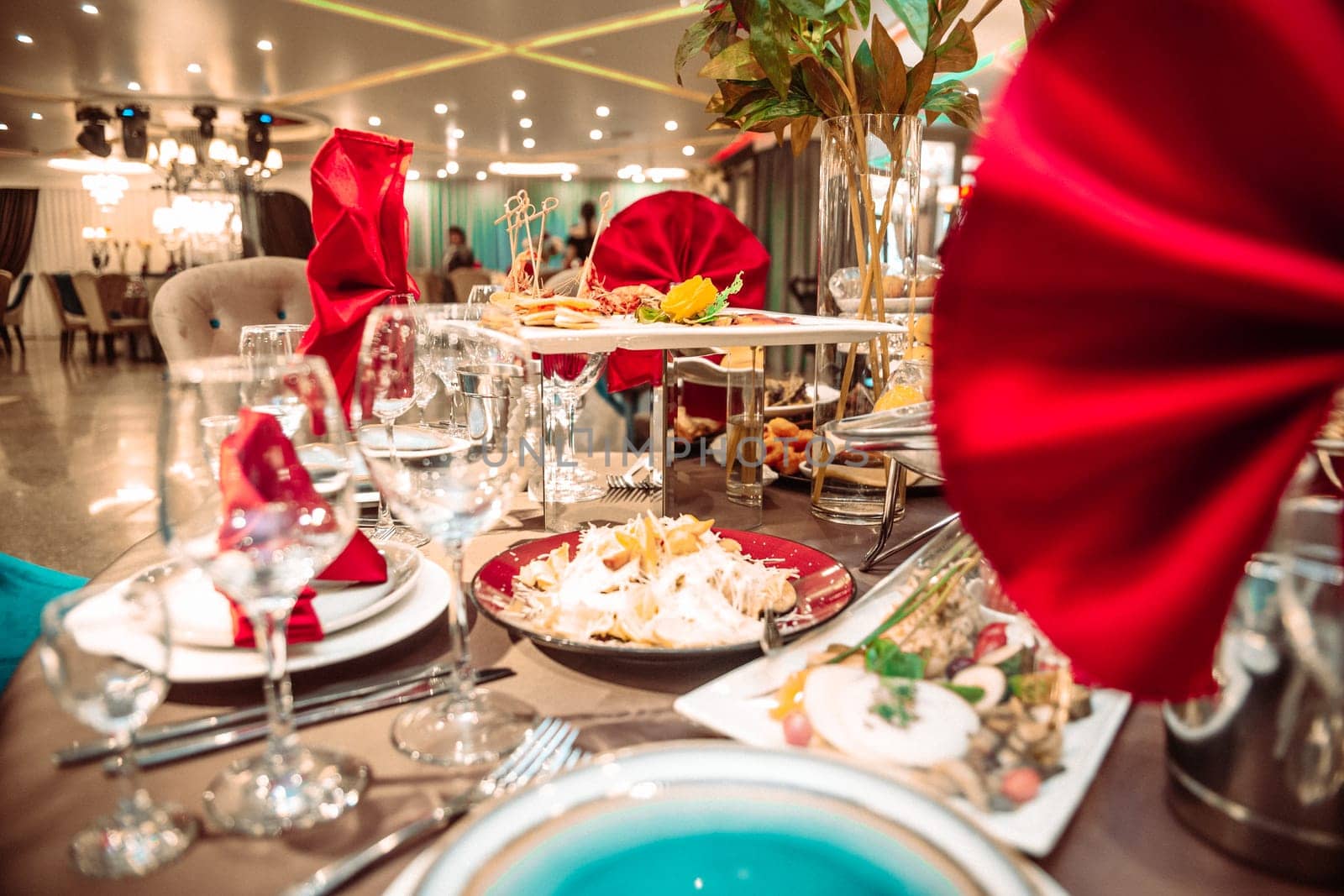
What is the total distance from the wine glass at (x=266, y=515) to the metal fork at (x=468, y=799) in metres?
0.06

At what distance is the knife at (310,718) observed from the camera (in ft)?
1.84

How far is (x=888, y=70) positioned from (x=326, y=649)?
946 millimetres

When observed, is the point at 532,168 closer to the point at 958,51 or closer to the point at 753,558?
the point at 958,51

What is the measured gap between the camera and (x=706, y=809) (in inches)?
16.3

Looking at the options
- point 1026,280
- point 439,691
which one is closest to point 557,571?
point 439,691

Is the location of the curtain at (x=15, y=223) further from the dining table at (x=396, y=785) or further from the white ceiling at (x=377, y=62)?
the dining table at (x=396, y=785)

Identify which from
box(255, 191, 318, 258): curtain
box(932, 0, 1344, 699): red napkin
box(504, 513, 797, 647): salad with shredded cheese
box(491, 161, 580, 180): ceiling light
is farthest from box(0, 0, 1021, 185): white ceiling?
box(932, 0, 1344, 699): red napkin

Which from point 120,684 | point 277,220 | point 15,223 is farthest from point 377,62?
point 15,223

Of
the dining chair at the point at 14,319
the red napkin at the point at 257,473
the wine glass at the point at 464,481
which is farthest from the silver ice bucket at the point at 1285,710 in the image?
the dining chair at the point at 14,319

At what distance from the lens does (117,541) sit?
383 centimetres

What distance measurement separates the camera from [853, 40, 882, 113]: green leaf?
3.69ft

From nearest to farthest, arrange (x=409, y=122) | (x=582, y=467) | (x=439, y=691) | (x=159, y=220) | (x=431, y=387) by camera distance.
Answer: (x=439, y=691)
(x=431, y=387)
(x=582, y=467)
(x=409, y=122)
(x=159, y=220)

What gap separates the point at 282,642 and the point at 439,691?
0.15 m

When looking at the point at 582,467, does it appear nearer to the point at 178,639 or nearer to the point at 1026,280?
the point at 178,639
